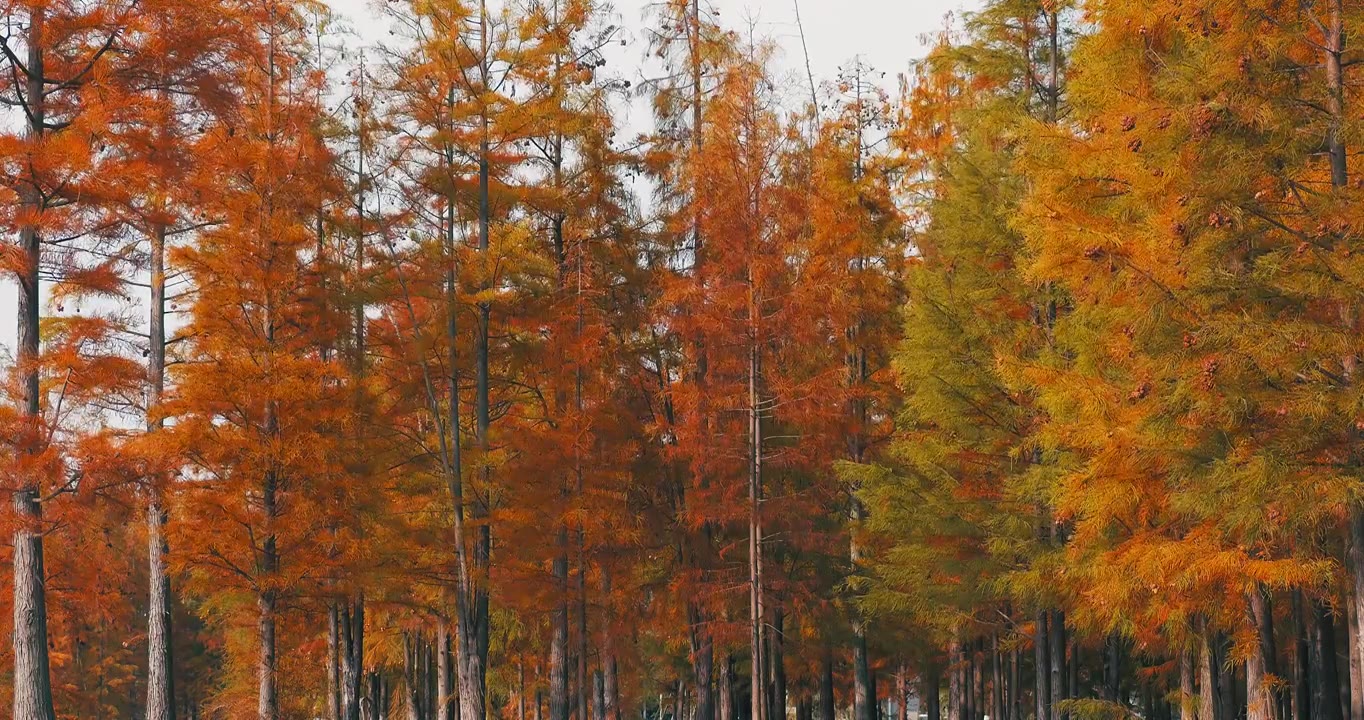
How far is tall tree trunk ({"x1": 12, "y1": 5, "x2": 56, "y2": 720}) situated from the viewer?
46.3ft

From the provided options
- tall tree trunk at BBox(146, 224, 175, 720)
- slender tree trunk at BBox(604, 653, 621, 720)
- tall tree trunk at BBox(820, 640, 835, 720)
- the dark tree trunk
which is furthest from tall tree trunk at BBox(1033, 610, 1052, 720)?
tall tree trunk at BBox(146, 224, 175, 720)

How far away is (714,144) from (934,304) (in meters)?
4.59

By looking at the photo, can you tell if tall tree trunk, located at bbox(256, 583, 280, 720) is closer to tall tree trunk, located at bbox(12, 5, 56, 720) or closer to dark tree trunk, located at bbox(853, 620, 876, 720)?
tall tree trunk, located at bbox(12, 5, 56, 720)

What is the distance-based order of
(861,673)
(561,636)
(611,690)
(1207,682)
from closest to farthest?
(1207,682) < (561,636) < (611,690) < (861,673)

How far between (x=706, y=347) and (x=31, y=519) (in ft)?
36.3

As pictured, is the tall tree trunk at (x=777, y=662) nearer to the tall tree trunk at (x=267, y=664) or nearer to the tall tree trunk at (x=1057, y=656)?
the tall tree trunk at (x=1057, y=656)

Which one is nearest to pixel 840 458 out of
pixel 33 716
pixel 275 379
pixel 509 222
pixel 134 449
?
pixel 509 222

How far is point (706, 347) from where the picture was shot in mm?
22078

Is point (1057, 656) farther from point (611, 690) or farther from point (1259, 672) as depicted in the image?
point (611, 690)

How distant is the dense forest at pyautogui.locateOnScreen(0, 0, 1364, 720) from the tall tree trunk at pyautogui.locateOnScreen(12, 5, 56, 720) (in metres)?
0.05

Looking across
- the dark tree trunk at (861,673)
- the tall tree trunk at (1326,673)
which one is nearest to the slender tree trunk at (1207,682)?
the tall tree trunk at (1326,673)

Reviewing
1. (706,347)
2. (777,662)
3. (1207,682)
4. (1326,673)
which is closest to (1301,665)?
(1326,673)

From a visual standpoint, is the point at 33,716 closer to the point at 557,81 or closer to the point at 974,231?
the point at 557,81

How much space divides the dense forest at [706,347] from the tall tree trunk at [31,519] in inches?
1.8
